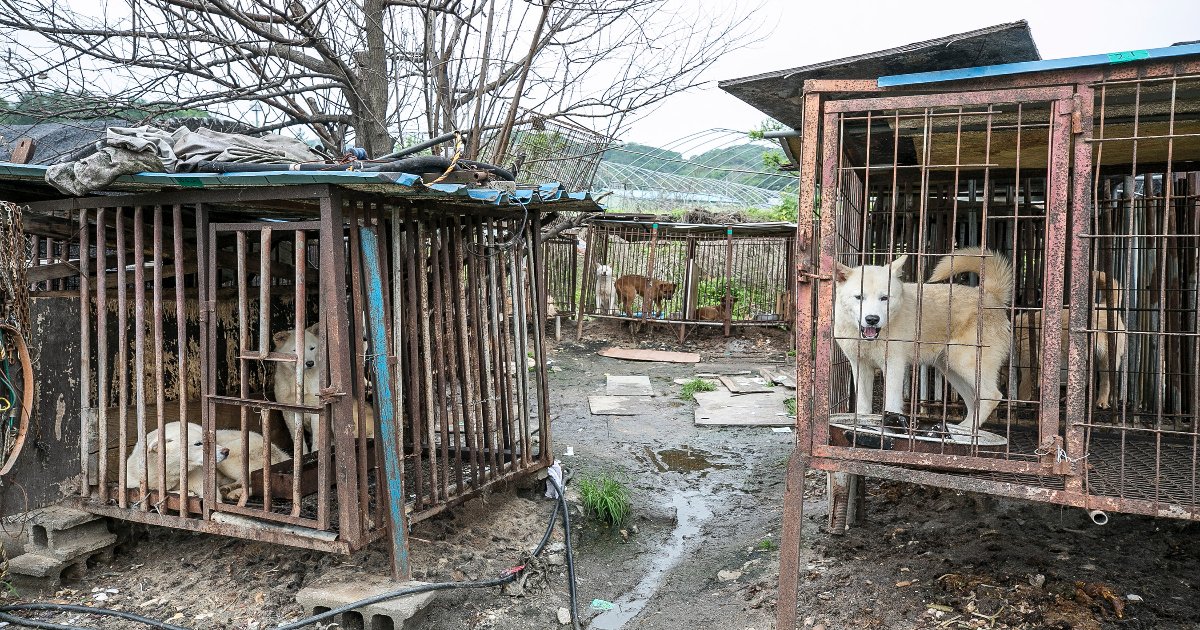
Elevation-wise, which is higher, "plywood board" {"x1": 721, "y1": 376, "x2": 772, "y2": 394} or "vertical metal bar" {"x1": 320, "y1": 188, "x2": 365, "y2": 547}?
"vertical metal bar" {"x1": 320, "y1": 188, "x2": 365, "y2": 547}

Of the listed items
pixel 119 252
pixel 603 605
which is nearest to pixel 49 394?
pixel 119 252

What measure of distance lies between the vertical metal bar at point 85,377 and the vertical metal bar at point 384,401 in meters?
1.93

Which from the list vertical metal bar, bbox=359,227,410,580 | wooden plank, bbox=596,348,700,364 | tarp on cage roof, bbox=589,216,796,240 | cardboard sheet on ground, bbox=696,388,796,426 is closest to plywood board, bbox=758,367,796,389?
cardboard sheet on ground, bbox=696,388,796,426

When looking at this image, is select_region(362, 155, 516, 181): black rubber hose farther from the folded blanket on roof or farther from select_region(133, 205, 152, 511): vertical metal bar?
select_region(133, 205, 152, 511): vertical metal bar

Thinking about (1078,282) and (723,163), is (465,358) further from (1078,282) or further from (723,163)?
(723,163)

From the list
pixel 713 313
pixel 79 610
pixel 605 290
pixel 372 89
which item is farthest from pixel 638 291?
pixel 79 610

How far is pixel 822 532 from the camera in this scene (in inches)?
220

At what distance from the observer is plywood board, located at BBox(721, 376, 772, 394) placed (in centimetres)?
1126

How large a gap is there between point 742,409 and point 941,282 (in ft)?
15.7

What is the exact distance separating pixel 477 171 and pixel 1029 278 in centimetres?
430

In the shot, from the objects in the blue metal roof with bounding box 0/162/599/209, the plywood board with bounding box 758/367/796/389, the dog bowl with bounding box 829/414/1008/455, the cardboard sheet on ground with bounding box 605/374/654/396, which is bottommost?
the cardboard sheet on ground with bounding box 605/374/654/396

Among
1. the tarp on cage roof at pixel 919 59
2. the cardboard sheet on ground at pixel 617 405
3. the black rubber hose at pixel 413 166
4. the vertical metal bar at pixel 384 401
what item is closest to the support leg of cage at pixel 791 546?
the tarp on cage roof at pixel 919 59

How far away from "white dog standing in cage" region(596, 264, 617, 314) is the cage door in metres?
9.90

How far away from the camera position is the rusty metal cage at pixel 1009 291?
329cm
